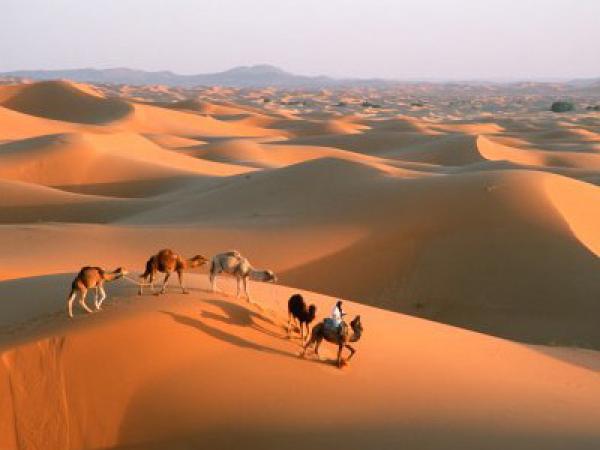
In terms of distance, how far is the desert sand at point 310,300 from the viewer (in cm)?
554

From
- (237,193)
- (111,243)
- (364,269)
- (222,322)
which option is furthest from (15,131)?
(222,322)

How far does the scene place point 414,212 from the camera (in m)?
16.2

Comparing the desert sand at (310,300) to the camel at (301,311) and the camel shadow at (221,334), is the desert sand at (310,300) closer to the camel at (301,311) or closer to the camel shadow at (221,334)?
the camel shadow at (221,334)

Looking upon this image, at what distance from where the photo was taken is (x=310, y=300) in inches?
360

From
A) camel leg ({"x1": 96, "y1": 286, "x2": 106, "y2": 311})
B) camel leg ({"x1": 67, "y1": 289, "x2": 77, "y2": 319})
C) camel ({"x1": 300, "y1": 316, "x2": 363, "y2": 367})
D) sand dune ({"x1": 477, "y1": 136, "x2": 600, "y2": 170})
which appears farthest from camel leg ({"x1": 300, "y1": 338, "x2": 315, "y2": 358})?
sand dune ({"x1": 477, "y1": 136, "x2": 600, "y2": 170})

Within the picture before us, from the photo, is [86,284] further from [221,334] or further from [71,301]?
[221,334]

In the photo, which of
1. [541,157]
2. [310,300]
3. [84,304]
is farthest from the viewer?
[541,157]

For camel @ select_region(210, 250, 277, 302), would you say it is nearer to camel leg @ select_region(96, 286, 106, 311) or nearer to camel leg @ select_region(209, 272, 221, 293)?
camel leg @ select_region(209, 272, 221, 293)

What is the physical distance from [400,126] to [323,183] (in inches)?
1535

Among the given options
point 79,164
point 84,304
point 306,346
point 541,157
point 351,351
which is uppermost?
point 84,304

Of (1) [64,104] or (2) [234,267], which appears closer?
(2) [234,267]

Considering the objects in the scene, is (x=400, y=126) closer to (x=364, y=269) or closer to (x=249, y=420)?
(x=364, y=269)

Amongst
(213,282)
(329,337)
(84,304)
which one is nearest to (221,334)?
(213,282)

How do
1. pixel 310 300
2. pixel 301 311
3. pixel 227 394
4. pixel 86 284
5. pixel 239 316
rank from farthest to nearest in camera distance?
pixel 310 300, pixel 239 316, pixel 301 311, pixel 86 284, pixel 227 394
